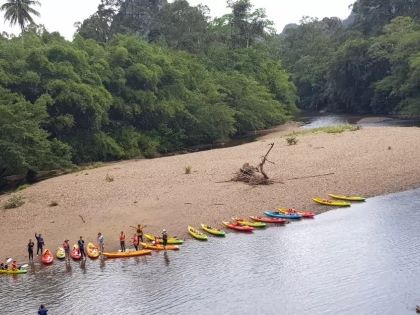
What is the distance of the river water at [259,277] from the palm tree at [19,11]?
52.7 metres

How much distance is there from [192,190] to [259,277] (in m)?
15.2

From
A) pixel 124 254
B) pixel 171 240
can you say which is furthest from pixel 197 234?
pixel 124 254

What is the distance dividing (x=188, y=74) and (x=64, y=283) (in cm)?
5309

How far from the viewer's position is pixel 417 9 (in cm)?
11169

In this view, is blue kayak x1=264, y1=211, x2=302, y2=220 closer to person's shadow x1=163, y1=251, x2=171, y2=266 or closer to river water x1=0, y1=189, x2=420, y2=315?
river water x1=0, y1=189, x2=420, y2=315

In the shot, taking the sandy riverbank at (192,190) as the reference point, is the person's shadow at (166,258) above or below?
below

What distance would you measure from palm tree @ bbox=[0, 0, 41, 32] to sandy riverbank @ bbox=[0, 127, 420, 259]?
31527mm

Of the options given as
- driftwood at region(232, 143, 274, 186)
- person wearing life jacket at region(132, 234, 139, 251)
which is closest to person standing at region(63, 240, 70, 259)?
person wearing life jacket at region(132, 234, 139, 251)

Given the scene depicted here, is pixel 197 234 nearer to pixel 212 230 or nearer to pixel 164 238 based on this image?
pixel 212 230

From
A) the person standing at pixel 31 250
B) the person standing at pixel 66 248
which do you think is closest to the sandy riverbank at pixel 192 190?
the person standing at pixel 31 250

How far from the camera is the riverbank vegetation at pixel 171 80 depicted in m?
58.3

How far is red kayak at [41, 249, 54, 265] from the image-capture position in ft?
Answer: 102

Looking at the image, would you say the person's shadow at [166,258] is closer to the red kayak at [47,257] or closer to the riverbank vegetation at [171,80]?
the red kayak at [47,257]

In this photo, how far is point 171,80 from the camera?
241 ft
